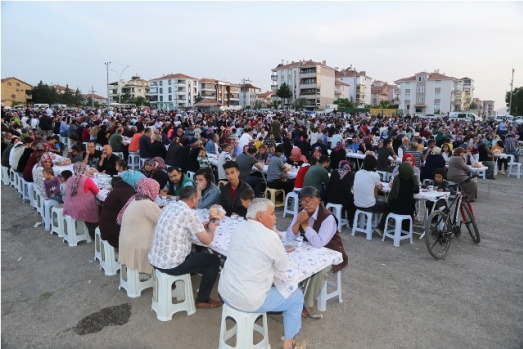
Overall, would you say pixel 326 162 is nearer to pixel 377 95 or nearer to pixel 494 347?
pixel 494 347

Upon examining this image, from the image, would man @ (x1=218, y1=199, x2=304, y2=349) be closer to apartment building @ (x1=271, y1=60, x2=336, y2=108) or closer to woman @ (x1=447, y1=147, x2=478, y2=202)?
woman @ (x1=447, y1=147, x2=478, y2=202)

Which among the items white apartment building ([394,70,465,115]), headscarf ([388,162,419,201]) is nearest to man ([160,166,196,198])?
headscarf ([388,162,419,201])

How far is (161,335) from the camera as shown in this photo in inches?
131

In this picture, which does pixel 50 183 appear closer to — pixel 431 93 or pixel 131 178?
pixel 131 178

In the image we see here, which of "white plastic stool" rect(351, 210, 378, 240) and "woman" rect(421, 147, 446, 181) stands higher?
"woman" rect(421, 147, 446, 181)

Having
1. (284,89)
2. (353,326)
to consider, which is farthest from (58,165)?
(284,89)

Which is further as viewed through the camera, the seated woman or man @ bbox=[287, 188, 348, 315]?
the seated woman

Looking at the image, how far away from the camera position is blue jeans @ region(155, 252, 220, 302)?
3506 mm

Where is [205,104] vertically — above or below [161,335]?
above

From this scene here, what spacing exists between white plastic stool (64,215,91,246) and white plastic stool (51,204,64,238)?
0.09 meters

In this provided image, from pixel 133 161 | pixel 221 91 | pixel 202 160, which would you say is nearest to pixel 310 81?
pixel 221 91

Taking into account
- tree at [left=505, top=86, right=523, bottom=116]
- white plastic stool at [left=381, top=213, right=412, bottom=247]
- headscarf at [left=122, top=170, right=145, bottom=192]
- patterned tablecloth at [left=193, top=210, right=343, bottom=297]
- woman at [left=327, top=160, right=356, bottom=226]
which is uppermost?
tree at [left=505, top=86, right=523, bottom=116]

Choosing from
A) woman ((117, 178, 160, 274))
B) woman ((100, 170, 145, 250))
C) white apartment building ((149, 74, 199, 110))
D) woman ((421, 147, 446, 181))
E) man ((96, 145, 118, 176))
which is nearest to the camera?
woman ((117, 178, 160, 274))

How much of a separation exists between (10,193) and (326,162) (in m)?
7.24
